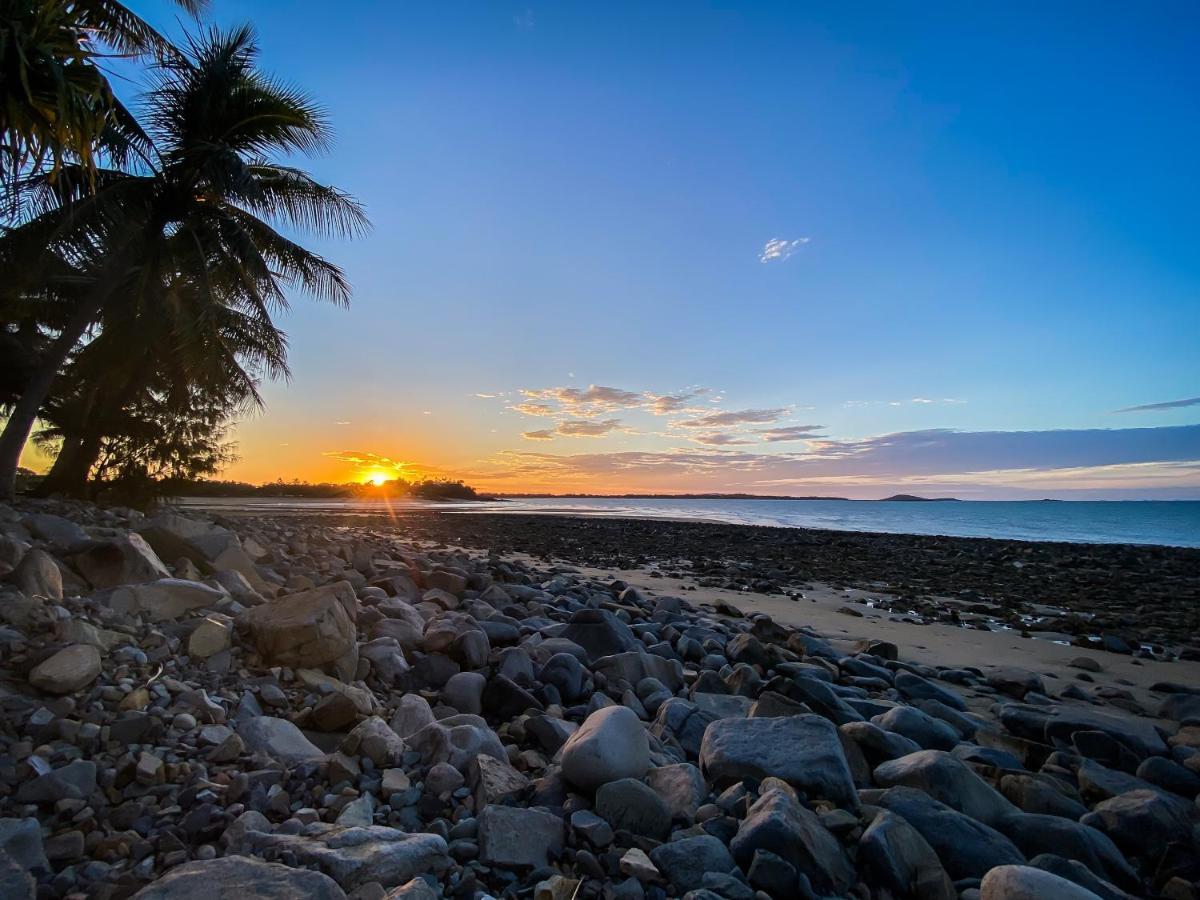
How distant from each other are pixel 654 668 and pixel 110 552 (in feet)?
13.2

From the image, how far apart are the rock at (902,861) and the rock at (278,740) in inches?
95.6

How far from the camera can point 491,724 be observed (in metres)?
3.73

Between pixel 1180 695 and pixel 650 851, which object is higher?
pixel 650 851

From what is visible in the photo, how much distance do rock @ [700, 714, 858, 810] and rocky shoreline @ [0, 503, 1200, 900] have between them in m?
0.01

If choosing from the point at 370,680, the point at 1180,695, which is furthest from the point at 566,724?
the point at 1180,695

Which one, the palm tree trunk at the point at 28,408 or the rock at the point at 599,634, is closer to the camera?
the rock at the point at 599,634

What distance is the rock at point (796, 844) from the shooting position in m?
2.25

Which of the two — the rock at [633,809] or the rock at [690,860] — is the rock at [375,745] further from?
the rock at [690,860]

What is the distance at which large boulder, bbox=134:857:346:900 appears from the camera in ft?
5.61

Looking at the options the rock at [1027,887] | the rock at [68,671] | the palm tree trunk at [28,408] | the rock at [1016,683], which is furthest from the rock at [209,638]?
the palm tree trunk at [28,408]

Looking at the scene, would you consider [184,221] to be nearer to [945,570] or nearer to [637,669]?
[637,669]

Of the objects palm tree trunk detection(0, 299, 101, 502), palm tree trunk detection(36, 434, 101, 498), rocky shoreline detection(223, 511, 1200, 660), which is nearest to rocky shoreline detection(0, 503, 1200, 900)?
rocky shoreline detection(223, 511, 1200, 660)

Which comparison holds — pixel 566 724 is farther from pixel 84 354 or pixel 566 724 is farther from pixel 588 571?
pixel 84 354

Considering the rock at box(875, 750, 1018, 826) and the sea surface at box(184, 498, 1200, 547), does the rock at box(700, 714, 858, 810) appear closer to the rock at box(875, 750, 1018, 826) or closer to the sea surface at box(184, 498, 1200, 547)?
the rock at box(875, 750, 1018, 826)
